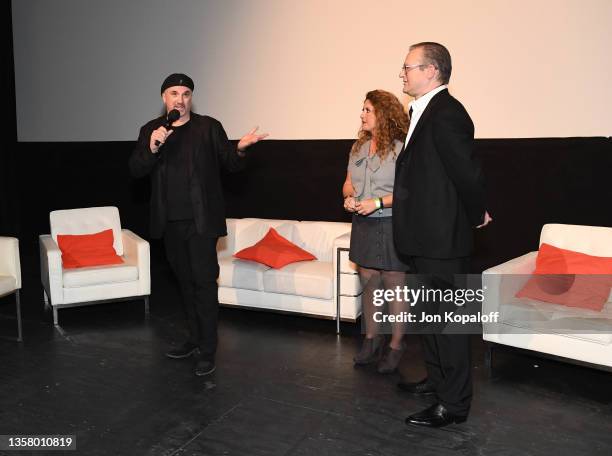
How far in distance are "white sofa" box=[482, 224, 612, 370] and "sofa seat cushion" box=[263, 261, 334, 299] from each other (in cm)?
124

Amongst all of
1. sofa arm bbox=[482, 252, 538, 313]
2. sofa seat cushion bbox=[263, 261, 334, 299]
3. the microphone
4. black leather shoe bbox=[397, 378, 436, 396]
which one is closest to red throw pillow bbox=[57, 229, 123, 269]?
sofa seat cushion bbox=[263, 261, 334, 299]

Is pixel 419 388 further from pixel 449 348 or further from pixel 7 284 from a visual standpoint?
pixel 7 284

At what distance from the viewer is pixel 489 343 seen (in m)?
3.88

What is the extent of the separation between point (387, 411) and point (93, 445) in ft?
4.74

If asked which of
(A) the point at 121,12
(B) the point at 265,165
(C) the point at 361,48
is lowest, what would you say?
(B) the point at 265,165

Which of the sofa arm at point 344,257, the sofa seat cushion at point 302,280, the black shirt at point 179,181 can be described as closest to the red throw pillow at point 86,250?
the sofa seat cushion at point 302,280

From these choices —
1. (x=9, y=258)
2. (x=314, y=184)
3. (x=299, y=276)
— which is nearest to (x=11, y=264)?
(x=9, y=258)

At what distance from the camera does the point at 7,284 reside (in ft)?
14.3

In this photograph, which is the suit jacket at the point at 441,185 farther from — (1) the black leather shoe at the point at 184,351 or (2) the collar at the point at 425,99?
(1) the black leather shoe at the point at 184,351

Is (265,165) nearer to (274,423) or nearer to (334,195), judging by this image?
(334,195)

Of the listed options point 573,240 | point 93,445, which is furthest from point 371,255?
point 93,445

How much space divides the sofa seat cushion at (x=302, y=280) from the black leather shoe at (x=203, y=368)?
1070mm

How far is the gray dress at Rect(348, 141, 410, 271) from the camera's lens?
361 centimetres

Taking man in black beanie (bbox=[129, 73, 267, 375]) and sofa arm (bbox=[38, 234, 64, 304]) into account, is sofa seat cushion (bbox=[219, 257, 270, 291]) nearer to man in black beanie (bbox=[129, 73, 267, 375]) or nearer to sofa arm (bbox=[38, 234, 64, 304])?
man in black beanie (bbox=[129, 73, 267, 375])
